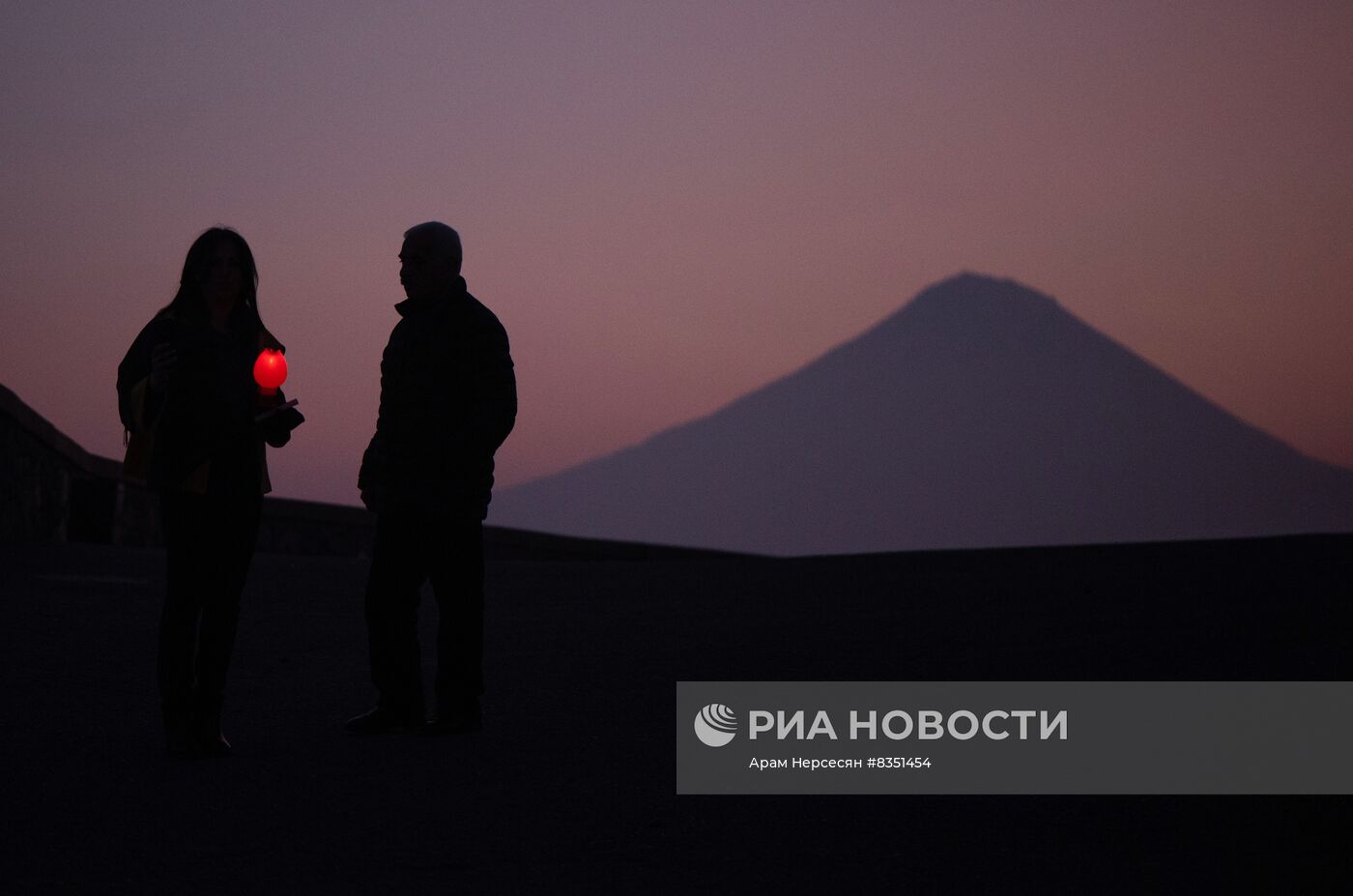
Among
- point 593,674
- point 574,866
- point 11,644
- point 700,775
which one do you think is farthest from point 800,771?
point 11,644

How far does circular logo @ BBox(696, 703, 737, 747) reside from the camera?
551 centimetres

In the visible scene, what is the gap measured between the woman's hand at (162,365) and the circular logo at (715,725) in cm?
221

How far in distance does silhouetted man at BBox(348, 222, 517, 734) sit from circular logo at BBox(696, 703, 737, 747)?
933mm

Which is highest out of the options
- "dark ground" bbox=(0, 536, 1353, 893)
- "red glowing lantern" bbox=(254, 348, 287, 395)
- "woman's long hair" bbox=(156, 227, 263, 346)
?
"woman's long hair" bbox=(156, 227, 263, 346)

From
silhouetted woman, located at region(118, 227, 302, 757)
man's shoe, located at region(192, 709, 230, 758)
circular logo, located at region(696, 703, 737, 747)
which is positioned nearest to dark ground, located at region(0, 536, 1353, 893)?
man's shoe, located at region(192, 709, 230, 758)

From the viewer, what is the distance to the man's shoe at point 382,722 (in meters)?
5.99

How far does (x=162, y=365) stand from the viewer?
18.0ft

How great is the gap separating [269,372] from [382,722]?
1.42 m

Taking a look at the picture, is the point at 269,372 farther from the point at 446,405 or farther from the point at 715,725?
the point at 715,725

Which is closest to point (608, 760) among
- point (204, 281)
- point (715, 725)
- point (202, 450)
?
point (715, 725)

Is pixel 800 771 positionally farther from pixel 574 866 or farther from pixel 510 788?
pixel 574 866

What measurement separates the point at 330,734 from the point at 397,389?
1.33 m
